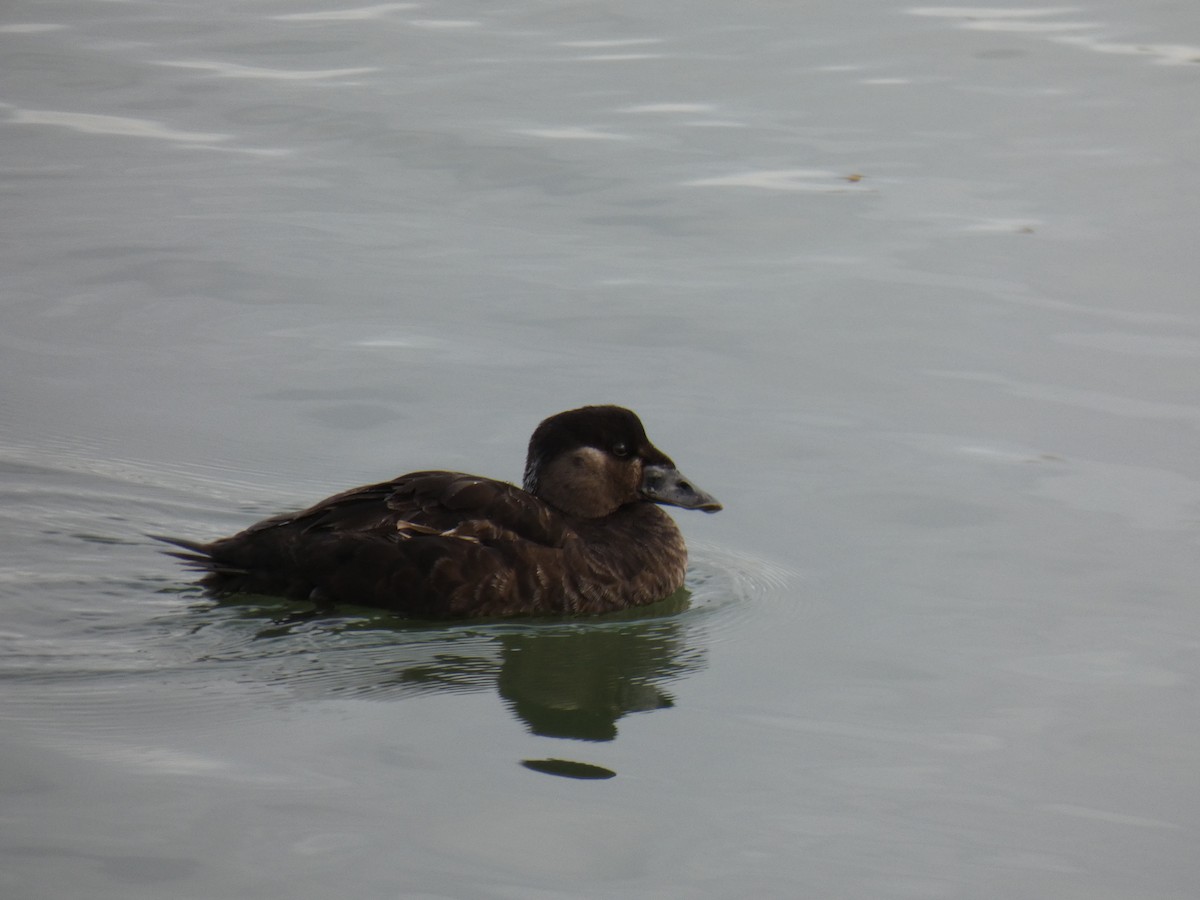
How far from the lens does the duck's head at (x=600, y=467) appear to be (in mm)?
7738

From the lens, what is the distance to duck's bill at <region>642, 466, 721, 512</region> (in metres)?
7.82

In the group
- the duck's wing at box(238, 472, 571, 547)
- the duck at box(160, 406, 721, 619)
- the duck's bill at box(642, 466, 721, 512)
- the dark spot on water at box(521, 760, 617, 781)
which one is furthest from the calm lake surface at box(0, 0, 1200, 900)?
the duck's wing at box(238, 472, 571, 547)

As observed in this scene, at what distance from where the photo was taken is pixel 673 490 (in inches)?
310

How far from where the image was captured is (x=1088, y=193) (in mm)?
12242

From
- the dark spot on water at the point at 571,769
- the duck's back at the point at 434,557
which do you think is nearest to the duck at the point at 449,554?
the duck's back at the point at 434,557

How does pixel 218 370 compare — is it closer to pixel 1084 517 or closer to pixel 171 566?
pixel 171 566

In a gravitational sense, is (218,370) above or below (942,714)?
above

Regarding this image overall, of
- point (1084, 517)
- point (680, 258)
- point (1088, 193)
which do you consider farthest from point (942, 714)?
point (1088, 193)

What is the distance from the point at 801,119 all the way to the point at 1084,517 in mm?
6867

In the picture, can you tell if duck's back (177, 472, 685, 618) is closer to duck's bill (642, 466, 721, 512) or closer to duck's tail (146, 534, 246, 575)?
duck's tail (146, 534, 246, 575)

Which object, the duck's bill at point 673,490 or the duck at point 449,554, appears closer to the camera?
the duck at point 449,554

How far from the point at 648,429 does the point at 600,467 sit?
1.25 meters

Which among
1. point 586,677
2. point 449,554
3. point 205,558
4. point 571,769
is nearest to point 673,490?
point 449,554

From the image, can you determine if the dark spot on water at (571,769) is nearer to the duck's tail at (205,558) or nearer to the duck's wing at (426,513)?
the duck's wing at (426,513)
